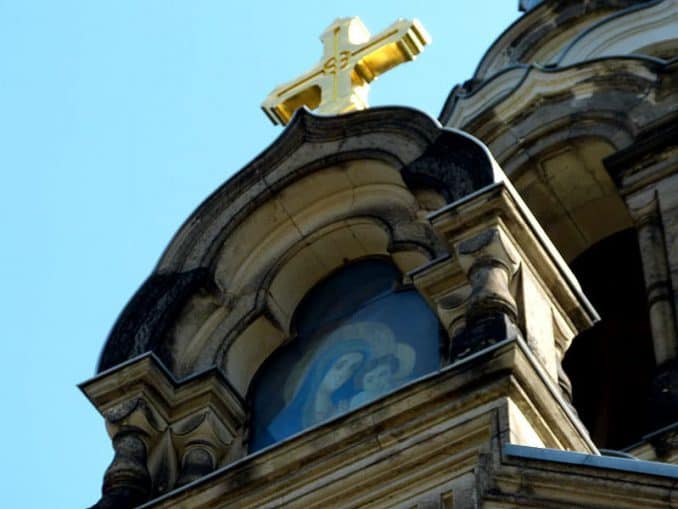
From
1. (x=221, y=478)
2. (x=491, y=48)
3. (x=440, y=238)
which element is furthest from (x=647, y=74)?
(x=221, y=478)

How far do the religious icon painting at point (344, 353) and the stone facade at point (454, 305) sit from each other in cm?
8

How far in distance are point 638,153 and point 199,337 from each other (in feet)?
13.3

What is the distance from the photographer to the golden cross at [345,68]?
1491 cm

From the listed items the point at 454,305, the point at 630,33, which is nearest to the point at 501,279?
the point at 454,305

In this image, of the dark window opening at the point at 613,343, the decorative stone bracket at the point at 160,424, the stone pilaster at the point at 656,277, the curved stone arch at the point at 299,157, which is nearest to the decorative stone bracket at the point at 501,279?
the curved stone arch at the point at 299,157

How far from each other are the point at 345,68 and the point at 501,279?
3314 mm

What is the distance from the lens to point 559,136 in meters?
17.6

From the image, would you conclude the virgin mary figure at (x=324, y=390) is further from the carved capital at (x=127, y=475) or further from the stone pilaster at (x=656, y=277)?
the stone pilaster at (x=656, y=277)

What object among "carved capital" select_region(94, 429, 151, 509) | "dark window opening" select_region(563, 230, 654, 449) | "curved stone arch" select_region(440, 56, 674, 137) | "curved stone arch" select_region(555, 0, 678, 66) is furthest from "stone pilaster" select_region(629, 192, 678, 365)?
"curved stone arch" select_region(555, 0, 678, 66)

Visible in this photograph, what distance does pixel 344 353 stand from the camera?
12.9 meters

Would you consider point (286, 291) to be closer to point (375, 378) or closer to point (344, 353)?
point (344, 353)

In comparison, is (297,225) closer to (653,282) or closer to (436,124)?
(436,124)

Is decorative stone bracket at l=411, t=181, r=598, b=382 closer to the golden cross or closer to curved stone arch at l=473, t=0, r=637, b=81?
the golden cross

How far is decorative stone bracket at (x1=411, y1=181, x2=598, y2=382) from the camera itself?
11875 mm
